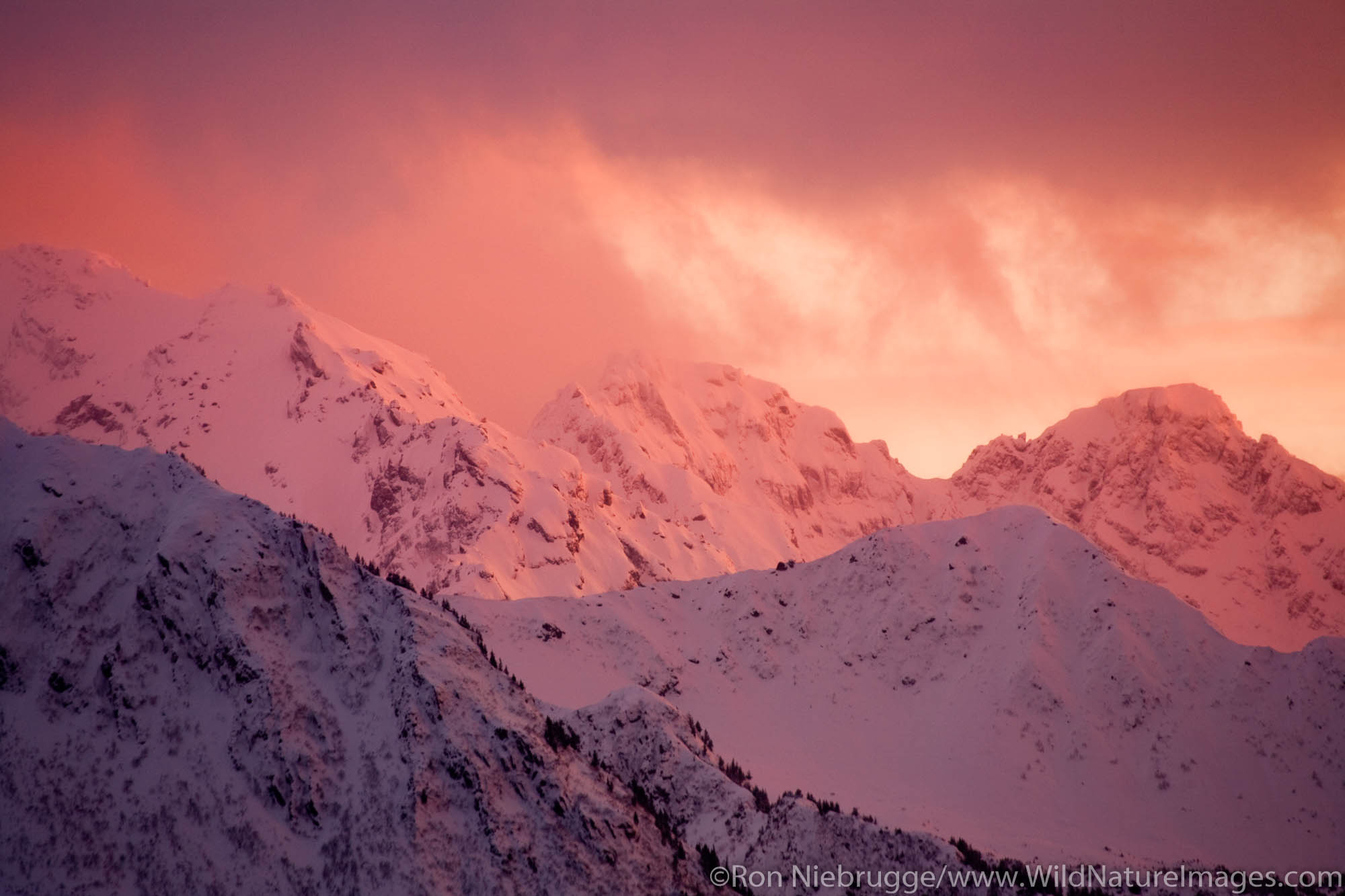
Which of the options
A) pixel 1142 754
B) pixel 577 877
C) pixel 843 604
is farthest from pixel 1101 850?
pixel 577 877

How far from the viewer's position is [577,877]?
3469 cm

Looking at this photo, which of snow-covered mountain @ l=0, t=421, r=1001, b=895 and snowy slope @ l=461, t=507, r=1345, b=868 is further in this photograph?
snowy slope @ l=461, t=507, r=1345, b=868

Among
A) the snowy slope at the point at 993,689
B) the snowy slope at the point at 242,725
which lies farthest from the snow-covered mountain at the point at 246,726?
the snowy slope at the point at 993,689

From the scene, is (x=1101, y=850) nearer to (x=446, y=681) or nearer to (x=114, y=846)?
(x=446, y=681)

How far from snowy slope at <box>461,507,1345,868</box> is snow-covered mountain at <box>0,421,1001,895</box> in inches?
1664

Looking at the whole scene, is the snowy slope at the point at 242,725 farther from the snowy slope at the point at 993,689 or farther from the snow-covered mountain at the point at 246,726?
the snowy slope at the point at 993,689

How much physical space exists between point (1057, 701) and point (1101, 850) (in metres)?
22.7

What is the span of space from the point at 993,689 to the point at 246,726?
7994 centimetres

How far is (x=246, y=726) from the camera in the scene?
34.3 m

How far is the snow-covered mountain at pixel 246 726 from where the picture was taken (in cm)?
3147

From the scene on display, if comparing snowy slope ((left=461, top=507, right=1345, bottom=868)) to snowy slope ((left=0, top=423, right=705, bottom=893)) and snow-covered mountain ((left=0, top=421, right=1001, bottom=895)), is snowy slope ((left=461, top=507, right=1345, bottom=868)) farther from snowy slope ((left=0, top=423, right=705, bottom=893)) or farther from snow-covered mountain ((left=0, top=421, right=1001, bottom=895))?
snowy slope ((left=0, top=423, right=705, bottom=893))

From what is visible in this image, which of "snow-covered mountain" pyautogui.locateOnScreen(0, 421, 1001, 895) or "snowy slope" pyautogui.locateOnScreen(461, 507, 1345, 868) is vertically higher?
"snowy slope" pyautogui.locateOnScreen(461, 507, 1345, 868)

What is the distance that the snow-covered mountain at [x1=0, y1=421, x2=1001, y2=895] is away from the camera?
31469mm

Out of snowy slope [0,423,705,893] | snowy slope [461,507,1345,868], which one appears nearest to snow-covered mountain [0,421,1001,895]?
snowy slope [0,423,705,893]
